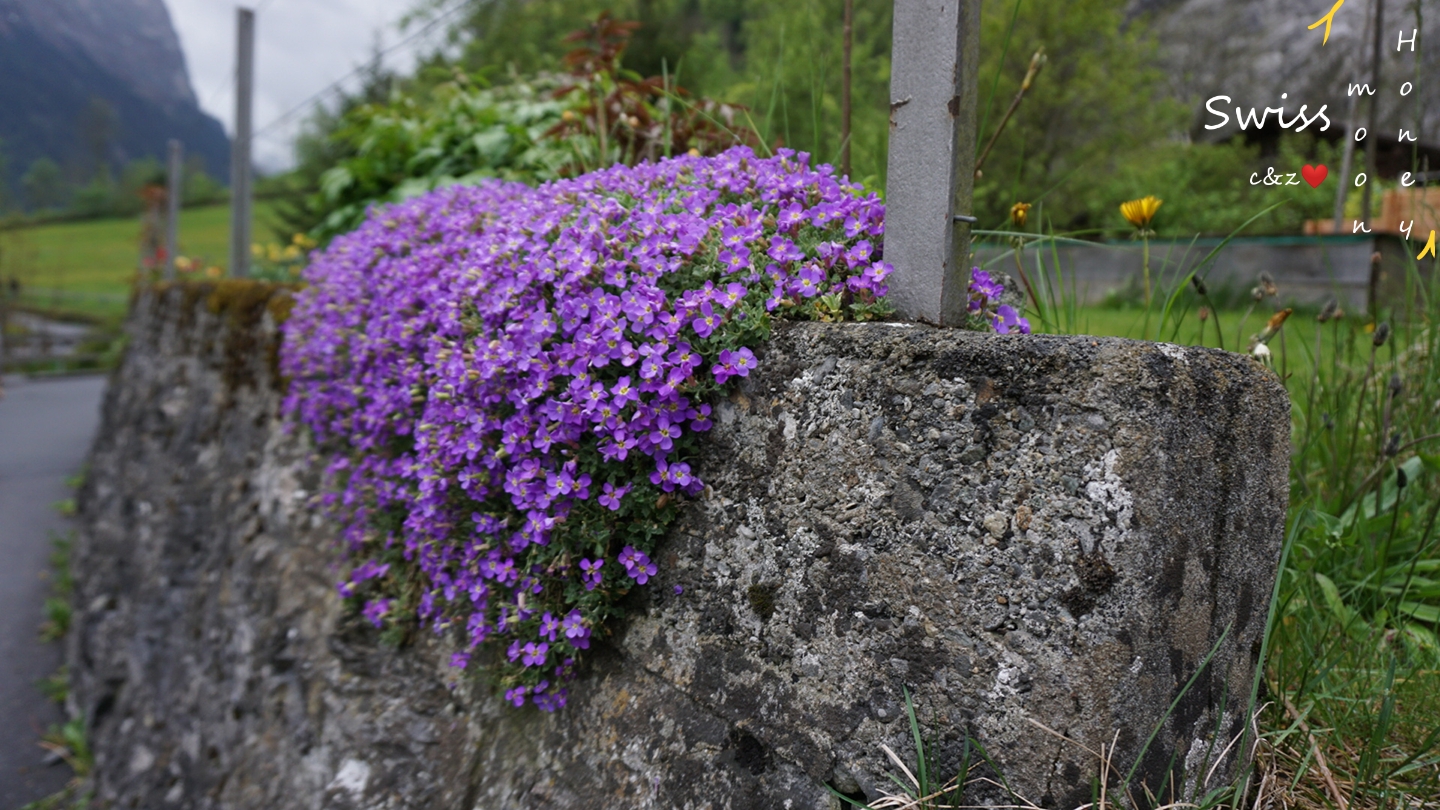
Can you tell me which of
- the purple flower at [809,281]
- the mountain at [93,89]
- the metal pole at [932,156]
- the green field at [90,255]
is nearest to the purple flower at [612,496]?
the purple flower at [809,281]

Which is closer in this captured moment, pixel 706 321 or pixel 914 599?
pixel 914 599

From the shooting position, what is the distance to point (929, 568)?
137 centimetres

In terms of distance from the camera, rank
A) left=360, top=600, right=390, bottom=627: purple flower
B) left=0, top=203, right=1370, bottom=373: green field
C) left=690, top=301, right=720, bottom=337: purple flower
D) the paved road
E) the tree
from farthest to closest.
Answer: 1. the tree
2. left=0, top=203, right=1370, bottom=373: green field
3. the paved road
4. left=360, top=600, right=390, bottom=627: purple flower
5. left=690, top=301, right=720, bottom=337: purple flower

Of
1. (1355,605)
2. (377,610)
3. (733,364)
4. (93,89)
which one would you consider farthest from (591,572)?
(93,89)

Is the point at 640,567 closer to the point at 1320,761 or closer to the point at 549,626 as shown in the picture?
the point at 549,626

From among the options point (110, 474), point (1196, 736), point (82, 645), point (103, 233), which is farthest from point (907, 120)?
point (103, 233)

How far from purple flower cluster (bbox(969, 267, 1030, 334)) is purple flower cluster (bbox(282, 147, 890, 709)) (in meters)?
0.21

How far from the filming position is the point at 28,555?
822 cm

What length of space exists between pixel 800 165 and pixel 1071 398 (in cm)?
99

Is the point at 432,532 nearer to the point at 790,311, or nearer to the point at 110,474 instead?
the point at 790,311

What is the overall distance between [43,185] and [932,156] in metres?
114

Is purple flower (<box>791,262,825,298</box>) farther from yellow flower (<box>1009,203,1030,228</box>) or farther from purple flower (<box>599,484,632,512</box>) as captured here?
purple flower (<box>599,484,632,512</box>)

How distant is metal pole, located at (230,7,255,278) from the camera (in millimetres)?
8859

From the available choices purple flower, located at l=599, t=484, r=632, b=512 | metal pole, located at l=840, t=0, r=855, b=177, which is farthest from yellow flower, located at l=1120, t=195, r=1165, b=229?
purple flower, located at l=599, t=484, r=632, b=512
